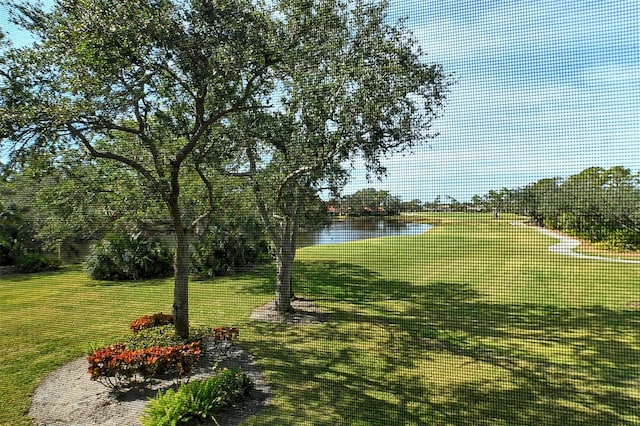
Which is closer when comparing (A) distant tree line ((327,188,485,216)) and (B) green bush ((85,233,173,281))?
(A) distant tree line ((327,188,485,216))

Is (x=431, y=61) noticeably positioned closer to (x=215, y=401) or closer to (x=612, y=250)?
(x=612, y=250)

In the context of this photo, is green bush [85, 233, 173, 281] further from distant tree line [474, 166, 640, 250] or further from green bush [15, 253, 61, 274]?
distant tree line [474, 166, 640, 250]

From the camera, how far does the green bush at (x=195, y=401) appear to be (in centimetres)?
160

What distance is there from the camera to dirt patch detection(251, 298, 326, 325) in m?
3.36

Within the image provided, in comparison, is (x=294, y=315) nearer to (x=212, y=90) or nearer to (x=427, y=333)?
(x=427, y=333)

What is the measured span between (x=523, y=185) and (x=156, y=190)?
1898mm

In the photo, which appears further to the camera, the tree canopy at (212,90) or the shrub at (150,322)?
the shrub at (150,322)

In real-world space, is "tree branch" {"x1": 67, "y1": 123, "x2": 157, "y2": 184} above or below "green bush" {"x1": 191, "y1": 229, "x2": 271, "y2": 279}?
above

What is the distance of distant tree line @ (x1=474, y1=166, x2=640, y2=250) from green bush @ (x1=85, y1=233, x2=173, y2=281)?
443 centimetres

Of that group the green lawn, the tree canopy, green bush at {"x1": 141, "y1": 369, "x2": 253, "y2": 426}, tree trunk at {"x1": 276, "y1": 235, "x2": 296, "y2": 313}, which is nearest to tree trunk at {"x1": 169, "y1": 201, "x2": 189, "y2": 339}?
the tree canopy

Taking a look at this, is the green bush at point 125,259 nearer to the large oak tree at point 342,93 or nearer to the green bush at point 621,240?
the large oak tree at point 342,93

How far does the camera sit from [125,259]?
4.86 metres

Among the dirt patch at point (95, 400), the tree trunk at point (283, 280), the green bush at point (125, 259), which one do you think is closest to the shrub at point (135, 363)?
the dirt patch at point (95, 400)

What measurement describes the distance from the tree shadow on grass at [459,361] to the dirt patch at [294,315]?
0.52 ft
